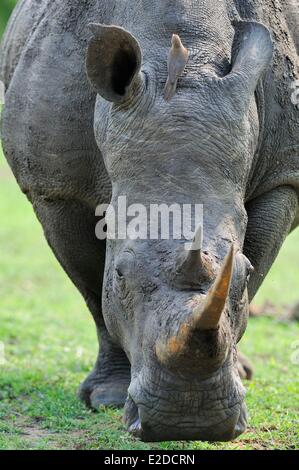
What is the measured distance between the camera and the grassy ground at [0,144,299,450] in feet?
20.2

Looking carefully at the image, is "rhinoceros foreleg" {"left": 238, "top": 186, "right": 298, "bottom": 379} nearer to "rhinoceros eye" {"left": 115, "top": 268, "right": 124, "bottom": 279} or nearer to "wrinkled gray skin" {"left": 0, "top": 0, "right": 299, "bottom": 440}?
"wrinkled gray skin" {"left": 0, "top": 0, "right": 299, "bottom": 440}

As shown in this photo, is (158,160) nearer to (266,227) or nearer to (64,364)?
(266,227)

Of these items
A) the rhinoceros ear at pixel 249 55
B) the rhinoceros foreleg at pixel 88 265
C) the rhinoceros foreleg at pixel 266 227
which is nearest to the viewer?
the rhinoceros ear at pixel 249 55

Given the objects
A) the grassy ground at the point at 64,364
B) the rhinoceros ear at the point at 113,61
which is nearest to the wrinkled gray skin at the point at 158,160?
the rhinoceros ear at the point at 113,61

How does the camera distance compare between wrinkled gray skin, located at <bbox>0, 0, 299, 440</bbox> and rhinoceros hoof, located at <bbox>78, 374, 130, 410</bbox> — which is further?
rhinoceros hoof, located at <bbox>78, 374, 130, 410</bbox>

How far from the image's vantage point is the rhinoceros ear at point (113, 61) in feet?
17.0

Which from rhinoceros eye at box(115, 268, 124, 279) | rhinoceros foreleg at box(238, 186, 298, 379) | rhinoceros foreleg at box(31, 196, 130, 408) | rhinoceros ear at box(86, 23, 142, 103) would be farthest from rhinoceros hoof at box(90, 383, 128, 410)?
rhinoceros ear at box(86, 23, 142, 103)

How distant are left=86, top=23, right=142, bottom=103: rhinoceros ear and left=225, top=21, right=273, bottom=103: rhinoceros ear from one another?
46cm

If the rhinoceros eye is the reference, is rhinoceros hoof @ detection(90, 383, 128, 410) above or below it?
below

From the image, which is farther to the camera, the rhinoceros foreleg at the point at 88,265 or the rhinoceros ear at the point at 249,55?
the rhinoceros foreleg at the point at 88,265

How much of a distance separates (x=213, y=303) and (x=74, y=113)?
2.13 meters

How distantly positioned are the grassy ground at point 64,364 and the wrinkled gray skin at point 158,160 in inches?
18.0

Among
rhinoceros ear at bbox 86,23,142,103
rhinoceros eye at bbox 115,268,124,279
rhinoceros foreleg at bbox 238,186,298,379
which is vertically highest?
rhinoceros ear at bbox 86,23,142,103

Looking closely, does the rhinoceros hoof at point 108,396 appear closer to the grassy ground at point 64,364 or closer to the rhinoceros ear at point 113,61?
the grassy ground at point 64,364
